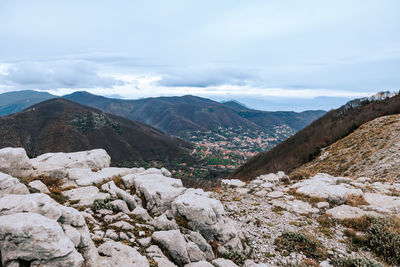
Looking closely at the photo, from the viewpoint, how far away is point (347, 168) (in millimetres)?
28219

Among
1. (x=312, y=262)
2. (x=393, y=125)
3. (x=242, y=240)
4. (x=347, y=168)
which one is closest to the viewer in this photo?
(x=312, y=262)

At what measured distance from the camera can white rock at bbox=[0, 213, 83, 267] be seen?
19.7 ft

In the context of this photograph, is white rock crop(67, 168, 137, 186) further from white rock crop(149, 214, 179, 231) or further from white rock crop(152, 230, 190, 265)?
white rock crop(152, 230, 190, 265)

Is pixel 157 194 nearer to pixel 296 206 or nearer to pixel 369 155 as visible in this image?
pixel 296 206

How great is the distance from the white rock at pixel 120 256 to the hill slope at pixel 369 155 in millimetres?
25034

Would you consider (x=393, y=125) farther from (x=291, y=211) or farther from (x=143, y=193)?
(x=143, y=193)

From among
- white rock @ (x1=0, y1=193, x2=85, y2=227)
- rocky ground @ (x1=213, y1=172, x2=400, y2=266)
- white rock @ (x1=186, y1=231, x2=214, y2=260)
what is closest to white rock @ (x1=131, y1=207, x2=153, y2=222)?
white rock @ (x1=186, y1=231, x2=214, y2=260)

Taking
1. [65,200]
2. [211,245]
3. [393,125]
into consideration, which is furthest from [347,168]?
[65,200]

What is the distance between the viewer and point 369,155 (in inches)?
1087

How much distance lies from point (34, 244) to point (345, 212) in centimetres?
1713

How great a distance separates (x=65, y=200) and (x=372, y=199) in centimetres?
2238

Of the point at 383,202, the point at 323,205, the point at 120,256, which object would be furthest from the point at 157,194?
the point at 383,202

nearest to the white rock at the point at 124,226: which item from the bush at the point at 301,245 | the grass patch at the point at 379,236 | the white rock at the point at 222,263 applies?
the white rock at the point at 222,263

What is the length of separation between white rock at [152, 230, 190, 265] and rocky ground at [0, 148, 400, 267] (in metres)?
0.04
